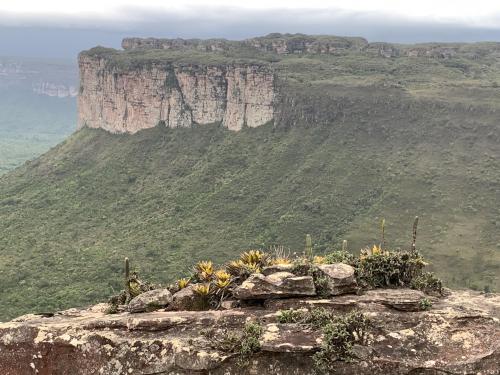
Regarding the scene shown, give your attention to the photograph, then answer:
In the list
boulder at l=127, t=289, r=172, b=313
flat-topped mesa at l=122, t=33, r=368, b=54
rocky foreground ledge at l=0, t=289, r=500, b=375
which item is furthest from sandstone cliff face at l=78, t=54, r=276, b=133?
rocky foreground ledge at l=0, t=289, r=500, b=375

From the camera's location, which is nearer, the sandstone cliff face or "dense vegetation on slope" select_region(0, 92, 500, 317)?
"dense vegetation on slope" select_region(0, 92, 500, 317)

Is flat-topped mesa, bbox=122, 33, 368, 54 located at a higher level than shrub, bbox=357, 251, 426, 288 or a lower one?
higher

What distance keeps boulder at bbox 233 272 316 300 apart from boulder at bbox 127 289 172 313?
1.67m

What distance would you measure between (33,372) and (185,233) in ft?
165

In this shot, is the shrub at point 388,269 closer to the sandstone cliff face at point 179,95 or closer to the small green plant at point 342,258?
the small green plant at point 342,258

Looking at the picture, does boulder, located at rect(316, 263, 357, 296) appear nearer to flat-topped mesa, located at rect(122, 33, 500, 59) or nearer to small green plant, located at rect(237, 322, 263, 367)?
small green plant, located at rect(237, 322, 263, 367)

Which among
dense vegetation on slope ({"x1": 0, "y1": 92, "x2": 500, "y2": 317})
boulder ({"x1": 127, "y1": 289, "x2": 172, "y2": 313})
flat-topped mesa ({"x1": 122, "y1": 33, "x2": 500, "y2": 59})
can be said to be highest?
flat-topped mesa ({"x1": 122, "y1": 33, "x2": 500, "y2": 59})

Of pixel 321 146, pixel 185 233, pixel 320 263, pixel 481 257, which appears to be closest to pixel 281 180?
pixel 321 146

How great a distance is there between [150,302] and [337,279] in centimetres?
419

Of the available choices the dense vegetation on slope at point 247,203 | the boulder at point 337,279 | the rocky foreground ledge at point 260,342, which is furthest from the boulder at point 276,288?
the dense vegetation on slope at point 247,203

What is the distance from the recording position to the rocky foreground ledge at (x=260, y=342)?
962 centimetres

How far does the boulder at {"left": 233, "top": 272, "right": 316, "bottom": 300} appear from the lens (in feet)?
37.1

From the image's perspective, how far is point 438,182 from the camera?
58000 mm

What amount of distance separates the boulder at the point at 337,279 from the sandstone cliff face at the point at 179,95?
65450 millimetres
